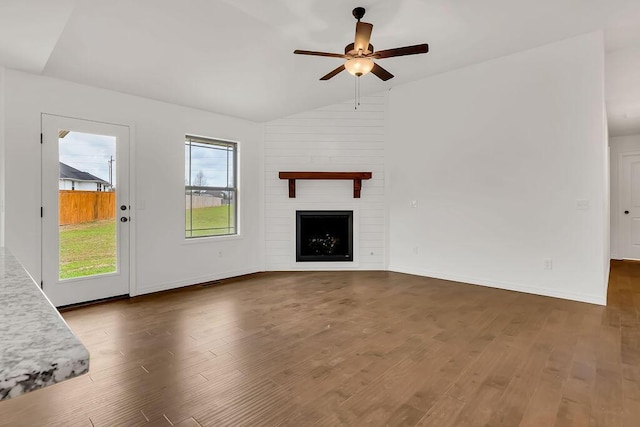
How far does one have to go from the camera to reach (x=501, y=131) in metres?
4.50

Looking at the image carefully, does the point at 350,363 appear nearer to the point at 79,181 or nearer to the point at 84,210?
the point at 84,210

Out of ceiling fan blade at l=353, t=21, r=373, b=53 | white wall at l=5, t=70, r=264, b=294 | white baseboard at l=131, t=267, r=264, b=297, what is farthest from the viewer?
white baseboard at l=131, t=267, r=264, b=297

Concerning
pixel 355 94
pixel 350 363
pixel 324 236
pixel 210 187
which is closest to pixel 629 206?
pixel 355 94

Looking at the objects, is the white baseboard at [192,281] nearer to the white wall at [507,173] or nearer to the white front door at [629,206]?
the white wall at [507,173]

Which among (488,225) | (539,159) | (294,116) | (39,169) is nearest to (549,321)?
(488,225)

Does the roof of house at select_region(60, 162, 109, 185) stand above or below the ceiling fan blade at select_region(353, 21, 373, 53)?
below

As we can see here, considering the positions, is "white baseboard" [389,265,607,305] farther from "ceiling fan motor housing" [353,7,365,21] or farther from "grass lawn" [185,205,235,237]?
"ceiling fan motor housing" [353,7,365,21]

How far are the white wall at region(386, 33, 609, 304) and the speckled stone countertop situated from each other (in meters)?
4.78

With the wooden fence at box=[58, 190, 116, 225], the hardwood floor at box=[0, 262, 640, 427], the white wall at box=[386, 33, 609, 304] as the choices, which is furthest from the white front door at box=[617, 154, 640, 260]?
the wooden fence at box=[58, 190, 116, 225]

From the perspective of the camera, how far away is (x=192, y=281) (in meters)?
4.92

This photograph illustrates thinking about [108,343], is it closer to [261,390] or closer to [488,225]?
[261,390]

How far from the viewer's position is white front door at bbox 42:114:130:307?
3.73m

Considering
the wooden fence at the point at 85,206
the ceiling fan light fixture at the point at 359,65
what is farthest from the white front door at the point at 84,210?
the ceiling fan light fixture at the point at 359,65

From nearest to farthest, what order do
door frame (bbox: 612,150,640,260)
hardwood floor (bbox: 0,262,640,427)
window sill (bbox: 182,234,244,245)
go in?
1. hardwood floor (bbox: 0,262,640,427)
2. window sill (bbox: 182,234,244,245)
3. door frame (bbox: 612,150,640,260)
